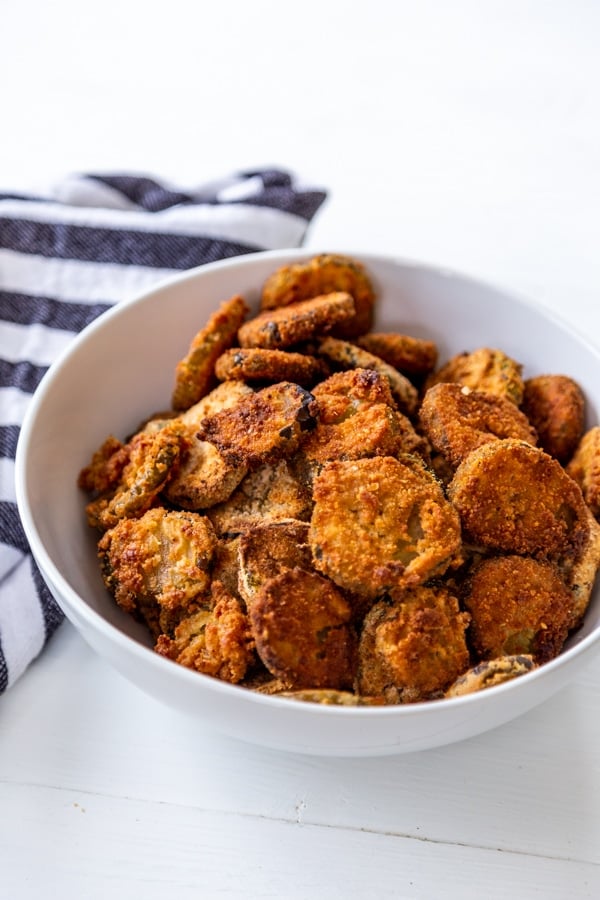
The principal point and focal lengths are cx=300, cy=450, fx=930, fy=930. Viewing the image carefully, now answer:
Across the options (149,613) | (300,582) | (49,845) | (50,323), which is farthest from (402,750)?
(50,323)

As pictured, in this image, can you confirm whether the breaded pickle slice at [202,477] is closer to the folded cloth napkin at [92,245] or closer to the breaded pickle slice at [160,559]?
the breaded pickle slice at [160,559]

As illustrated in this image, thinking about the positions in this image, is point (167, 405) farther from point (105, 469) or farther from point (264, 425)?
point (264, 425)

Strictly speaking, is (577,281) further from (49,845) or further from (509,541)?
(49,845)

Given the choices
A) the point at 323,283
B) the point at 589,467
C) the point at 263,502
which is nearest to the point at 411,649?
the point at 263,502

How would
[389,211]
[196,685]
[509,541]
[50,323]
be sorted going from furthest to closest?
1. [389,211]
2. [50,323]
3. [509,541]
4. [196,685]

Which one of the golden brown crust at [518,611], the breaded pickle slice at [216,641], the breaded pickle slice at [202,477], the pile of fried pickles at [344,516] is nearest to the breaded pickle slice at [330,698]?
the pile of fried pickles at [344,516]

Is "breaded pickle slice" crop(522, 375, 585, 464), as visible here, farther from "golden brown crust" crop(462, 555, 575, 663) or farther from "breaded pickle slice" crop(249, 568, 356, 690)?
"breaded pickle slice" crop(249, 568, 356, 690)

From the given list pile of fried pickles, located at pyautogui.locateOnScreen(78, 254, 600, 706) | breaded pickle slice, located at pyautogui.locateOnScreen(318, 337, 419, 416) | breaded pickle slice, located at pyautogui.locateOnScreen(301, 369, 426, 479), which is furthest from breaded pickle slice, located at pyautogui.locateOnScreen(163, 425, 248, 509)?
breaded pickle slice, located at pyautogui.locateOnScreen(318, 337, 419, 416)
